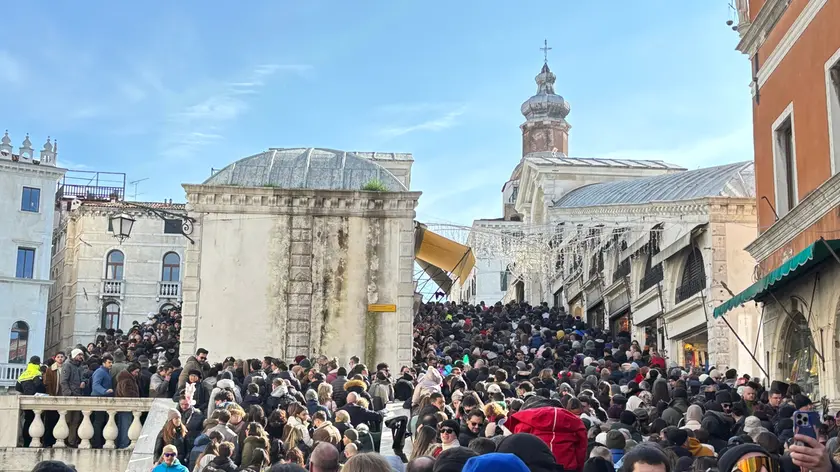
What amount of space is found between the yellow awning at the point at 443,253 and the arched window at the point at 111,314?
34.2 metres

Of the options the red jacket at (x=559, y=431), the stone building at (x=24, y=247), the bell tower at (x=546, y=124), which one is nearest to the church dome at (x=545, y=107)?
the bell tower at (x=546, y=124)

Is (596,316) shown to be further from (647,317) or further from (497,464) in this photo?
(497,464)

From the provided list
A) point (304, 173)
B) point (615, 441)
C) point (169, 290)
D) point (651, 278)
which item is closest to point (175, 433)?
point (615, 441)

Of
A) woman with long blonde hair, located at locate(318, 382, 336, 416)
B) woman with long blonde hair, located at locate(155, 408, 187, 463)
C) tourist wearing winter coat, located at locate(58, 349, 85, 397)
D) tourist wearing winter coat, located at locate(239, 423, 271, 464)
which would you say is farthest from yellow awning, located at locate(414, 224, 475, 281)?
tourist wearing winter coat, located at locate(239, 423, 271, 464)

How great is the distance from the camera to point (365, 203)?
2284cm

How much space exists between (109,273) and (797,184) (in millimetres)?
45349

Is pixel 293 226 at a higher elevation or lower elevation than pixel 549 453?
higher

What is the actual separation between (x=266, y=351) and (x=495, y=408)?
37.1ft

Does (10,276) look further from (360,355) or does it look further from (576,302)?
(360,355)

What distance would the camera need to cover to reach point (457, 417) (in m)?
13.1

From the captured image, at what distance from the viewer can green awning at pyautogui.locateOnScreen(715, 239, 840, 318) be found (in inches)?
575

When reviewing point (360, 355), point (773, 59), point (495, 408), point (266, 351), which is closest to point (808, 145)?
point (773, 59)

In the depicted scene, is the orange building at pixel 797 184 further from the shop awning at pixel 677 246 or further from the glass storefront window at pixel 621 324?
the glass storefront window at pixel 621 324

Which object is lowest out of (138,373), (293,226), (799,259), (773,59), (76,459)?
(76,459)
